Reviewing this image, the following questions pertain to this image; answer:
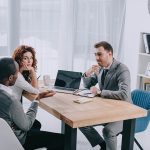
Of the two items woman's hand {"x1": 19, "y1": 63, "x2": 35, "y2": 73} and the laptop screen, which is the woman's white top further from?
the laptop screen

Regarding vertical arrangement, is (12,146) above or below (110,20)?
below

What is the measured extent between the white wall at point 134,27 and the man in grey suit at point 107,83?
222 cm

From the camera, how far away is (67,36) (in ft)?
16.3

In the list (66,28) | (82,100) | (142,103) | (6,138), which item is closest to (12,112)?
(6,138)

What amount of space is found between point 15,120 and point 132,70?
3722 millimetres

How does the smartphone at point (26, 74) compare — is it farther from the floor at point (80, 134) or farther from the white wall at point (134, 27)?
the white wall at point (134, 27)

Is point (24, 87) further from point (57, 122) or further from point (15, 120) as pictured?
point (57, 122)

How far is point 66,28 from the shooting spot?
493cm

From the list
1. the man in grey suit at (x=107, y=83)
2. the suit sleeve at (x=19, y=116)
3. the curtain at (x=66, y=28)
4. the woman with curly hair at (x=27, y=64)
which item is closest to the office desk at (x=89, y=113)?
the man in grey suit at (x=107, y=83)

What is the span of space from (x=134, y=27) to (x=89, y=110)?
10.8 ft

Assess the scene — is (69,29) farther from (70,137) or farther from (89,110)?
(70,137)

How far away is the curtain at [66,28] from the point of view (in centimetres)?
470

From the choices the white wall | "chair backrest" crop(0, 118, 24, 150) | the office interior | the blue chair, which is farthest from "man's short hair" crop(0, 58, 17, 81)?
the white wall

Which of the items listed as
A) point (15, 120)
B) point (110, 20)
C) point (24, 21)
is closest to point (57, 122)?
point (24, 21)
